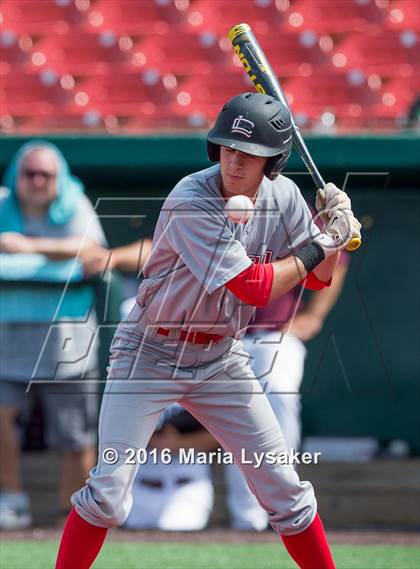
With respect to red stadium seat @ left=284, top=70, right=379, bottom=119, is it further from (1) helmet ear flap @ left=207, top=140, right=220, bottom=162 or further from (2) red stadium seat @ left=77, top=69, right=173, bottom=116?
(1) helmet ear flap @ left=207, top=140, right=220, bottom=162

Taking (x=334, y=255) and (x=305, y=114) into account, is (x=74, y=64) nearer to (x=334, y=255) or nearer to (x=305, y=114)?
(x=305, y=114)

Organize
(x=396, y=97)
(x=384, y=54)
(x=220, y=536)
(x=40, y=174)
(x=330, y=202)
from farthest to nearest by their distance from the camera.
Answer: (x=384, y=54) → (x=396, y=97) → (x=40, y=174) → (x=220, y=536) → (x=330, y=202)

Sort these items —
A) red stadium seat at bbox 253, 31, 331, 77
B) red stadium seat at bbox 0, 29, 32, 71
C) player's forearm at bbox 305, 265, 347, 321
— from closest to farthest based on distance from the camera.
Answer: player's forearm at bbox 305, 265, 347, 321, red stadium seat at bbox 253, 31, 331, 77, red stadium seat at bbox 0, 29, 32, 71

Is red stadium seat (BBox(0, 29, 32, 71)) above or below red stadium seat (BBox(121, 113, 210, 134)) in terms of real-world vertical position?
below

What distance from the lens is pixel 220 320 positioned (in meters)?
3.27

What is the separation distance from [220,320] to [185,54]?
13.8 ft

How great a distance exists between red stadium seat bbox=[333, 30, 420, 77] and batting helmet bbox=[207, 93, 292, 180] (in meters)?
3.88

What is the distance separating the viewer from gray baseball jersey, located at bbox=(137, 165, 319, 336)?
10.3ft

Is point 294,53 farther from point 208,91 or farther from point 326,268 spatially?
point 326,268

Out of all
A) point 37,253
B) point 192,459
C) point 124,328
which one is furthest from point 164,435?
point 124,328

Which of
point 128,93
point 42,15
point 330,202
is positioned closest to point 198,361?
point 330,202

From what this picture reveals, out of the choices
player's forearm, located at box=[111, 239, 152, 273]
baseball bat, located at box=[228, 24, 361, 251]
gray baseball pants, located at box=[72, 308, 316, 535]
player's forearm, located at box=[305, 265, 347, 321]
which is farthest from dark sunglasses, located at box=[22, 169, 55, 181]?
gray baseball pants, located at box=[72, 308, 316, 535]

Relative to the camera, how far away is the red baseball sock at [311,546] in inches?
128

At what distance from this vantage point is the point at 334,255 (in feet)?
10.5
